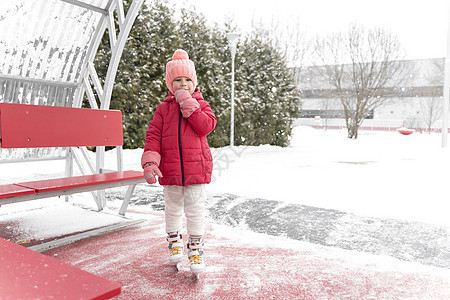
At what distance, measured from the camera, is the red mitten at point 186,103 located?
2.60 metres

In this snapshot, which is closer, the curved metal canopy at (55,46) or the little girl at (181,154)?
the little girl at (181,154)

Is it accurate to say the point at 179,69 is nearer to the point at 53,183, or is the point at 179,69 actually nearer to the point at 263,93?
the point at 53,183

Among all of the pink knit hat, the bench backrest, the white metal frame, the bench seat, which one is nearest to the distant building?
the white metal frame

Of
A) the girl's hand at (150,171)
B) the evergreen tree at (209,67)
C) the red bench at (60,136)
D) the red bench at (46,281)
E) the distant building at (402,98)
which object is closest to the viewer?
the red bench at (46,281)

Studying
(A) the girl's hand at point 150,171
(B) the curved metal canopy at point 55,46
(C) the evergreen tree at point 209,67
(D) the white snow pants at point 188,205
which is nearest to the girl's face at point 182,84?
(A) the girl's hand at point 150,171

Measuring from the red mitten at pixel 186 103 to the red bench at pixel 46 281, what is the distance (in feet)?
4.52

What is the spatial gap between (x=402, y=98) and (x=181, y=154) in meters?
32.9

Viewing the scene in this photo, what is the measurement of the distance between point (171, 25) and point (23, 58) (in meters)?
9.29

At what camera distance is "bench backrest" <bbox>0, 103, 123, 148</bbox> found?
3543mm

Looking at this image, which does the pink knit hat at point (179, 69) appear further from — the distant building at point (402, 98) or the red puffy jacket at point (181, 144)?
the distant building at point (402, 98)

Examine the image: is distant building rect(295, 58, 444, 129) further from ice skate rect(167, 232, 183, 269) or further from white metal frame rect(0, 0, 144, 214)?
ice skate rect(167, 232, 183, 269)

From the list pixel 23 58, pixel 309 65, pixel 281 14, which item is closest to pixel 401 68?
pixel 309 65

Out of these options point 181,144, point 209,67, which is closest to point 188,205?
point 181,144

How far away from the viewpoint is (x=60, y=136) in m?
4.00
